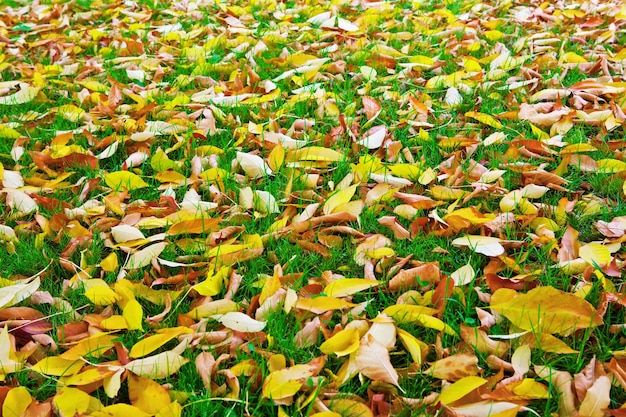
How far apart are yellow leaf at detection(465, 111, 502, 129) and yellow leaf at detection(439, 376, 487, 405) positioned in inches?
54.1

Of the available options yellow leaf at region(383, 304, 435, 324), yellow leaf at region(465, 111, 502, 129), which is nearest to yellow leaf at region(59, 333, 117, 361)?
yellow leaf at region(383, 304, 435, 324)

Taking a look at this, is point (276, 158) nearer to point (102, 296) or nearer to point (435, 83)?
point (102, 296)

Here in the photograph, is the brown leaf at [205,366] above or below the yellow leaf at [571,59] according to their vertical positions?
below

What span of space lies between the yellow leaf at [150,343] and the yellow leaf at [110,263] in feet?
1.22

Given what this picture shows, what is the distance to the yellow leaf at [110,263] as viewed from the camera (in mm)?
1871

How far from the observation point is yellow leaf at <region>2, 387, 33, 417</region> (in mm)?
1395

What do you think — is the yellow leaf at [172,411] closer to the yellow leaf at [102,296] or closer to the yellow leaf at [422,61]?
the yellow leaf at [102,296]

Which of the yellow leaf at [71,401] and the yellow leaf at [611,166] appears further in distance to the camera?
the yellow leaf at [611,166]

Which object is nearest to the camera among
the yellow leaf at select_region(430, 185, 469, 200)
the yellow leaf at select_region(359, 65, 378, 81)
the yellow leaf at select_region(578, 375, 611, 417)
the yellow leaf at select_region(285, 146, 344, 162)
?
the yellow leaf at select_region(578, 375, 611, 417)

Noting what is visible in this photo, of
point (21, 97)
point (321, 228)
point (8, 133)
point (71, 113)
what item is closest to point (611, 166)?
point (321, 228)

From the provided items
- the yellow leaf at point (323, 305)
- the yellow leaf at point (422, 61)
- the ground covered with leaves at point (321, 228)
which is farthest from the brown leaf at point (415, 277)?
the yellow leaf at point (422, 61)

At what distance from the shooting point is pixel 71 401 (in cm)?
142

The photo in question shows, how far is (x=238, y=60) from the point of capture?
3422 mm

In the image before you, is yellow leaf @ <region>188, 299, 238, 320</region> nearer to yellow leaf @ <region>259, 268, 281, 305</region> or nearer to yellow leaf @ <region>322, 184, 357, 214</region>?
yellow leaf @ <region>259, 268, 281, 305</region>
